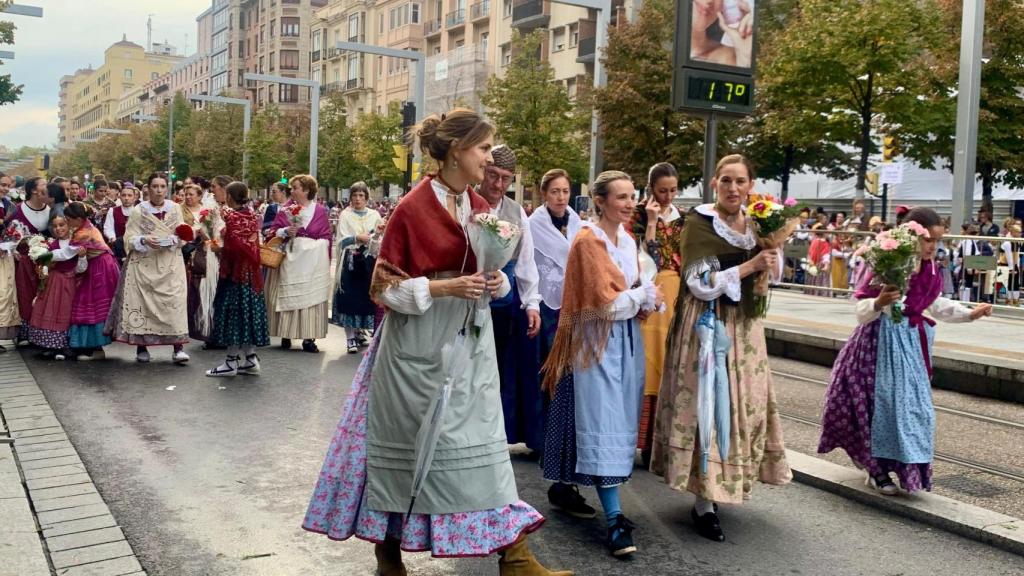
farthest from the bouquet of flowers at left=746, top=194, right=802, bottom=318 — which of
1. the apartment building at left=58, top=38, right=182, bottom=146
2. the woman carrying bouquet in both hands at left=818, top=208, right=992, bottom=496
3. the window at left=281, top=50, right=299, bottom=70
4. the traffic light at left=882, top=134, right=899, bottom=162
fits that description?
the apartment building at left=58, top=38, right=182, bottom=146

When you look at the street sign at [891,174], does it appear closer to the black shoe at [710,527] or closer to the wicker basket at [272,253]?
the wicker basket at [272,253]

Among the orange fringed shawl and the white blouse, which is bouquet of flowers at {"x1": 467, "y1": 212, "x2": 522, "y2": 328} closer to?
the orange fringed shawl

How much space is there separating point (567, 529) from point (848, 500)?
1764 millimetres

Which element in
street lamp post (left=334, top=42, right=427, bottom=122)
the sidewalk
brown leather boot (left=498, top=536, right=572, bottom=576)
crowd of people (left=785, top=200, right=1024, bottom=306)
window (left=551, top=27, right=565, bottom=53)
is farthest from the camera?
window (left=551, top=27, right=565, bottom=53)

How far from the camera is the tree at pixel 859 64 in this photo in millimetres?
23750

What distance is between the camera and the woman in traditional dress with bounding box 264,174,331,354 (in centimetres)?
1193

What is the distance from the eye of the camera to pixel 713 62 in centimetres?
1159

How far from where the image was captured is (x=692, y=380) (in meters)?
5.27

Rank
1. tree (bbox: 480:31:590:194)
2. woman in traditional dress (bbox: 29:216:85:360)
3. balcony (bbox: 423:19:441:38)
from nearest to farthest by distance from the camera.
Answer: woman in traditional dress (bbox: 29:216:85:360)
tree (bbox: 480:31:590:194)
balcony (bbox: 423:19:441:38)

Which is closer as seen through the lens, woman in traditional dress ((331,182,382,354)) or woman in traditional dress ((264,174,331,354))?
woman in traditional dress ((264,174,331,354))

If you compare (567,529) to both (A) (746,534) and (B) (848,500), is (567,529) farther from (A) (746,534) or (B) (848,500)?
(B) (848,500)

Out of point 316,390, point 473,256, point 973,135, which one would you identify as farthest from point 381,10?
point 473,256

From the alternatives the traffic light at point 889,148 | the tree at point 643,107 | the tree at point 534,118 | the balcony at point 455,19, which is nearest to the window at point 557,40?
the balcony at point 455,19

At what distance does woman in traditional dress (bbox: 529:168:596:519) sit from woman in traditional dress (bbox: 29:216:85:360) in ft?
19.3
